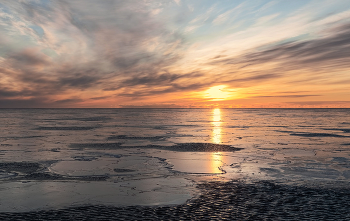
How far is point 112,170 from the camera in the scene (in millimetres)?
13547

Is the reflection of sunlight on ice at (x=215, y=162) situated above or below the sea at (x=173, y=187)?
below

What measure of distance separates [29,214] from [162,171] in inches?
259

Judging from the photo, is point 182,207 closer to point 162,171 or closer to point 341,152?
point 162,171

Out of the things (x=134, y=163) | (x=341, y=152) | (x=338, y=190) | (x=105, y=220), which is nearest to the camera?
(x=105, y=220)

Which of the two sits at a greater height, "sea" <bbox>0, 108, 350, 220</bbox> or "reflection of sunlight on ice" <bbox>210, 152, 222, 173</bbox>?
"sea" <bbox>0, 108, 350, 220</bbox>

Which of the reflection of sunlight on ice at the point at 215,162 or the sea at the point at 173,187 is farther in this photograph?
the reflection of sunlight on ice at the point at 215,162

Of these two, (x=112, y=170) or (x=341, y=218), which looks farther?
(x=112, y=170)

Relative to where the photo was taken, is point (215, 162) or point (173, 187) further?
point (215, 162)

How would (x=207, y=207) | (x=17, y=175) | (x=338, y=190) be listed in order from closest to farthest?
(x=207, y=207)
(x=338, y=190)
(x=17, y=175)

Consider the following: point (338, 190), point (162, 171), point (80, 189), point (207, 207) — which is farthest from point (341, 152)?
point (80, 189)

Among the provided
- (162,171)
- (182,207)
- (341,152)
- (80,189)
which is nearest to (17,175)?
(80,189)

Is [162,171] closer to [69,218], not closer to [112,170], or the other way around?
[112,170]

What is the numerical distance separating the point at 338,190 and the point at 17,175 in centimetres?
1260

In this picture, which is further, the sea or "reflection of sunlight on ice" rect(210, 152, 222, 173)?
"reflection of sunlight on ice" rect(210, 152, 222, 173)
